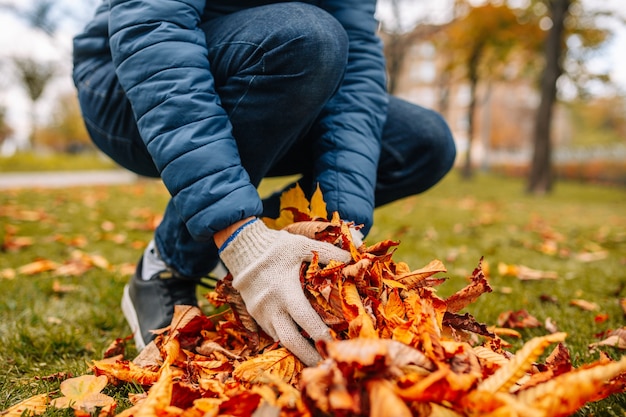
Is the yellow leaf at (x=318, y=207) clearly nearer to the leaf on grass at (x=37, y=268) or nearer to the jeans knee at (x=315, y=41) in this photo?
the jeans knee at (x=315, y=41)

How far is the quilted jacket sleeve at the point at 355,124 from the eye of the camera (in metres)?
1.46

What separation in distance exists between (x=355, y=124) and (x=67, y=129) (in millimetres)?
38680

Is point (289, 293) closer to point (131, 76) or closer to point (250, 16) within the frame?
point (131, 76)

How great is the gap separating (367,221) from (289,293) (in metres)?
0.45

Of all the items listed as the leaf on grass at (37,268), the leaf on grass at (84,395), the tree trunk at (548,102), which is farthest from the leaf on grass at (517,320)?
the tree trunk at (548,102)

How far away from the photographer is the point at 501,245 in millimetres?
3666

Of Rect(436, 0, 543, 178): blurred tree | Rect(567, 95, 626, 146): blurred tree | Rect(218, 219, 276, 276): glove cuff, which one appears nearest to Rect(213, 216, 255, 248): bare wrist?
Rect(218, 219, 276, 276): glove cuff

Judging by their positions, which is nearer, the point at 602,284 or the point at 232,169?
the point at 232,169

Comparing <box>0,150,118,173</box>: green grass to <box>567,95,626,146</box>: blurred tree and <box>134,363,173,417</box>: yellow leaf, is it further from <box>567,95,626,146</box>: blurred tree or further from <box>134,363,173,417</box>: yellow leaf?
<box>567,95,626,146</box>: blurred tree

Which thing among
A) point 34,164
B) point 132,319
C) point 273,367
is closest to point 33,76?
point 34,164

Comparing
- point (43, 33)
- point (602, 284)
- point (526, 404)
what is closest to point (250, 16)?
point (526, 404)

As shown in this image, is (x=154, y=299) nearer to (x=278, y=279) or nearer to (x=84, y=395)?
(x=84, y=395)

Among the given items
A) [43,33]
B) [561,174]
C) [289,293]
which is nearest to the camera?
[289,293]

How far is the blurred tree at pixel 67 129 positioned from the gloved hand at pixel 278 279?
35826mm
